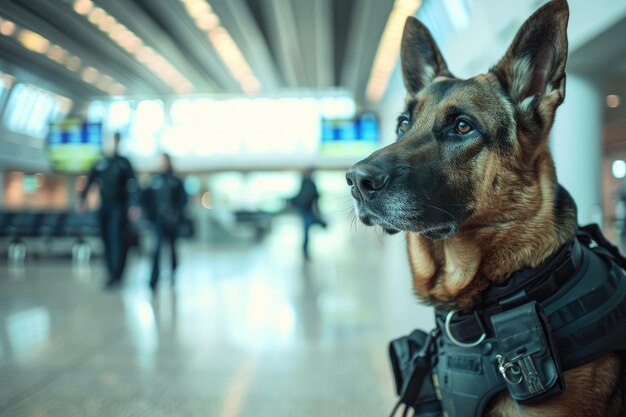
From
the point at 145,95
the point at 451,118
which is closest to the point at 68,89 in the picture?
the point at 145,95

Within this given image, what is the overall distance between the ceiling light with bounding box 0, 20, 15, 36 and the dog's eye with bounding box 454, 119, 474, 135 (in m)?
1.57

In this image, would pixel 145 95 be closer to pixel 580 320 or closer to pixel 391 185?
pixel 391 185

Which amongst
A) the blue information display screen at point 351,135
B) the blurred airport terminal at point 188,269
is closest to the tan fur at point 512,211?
the blurred airport terminal at point 188,269

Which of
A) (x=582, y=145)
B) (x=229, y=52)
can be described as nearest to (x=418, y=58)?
(x=582, y=145)

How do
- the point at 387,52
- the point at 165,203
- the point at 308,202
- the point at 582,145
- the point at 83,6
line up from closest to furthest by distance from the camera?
1. the point at 83,6
2. the point at 582,145
3. the point at 165,203
4. the point at 308,202
5. the point at 387,52

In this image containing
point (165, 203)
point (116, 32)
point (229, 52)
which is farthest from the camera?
point (229, 52)

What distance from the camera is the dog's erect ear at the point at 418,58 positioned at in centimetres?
195

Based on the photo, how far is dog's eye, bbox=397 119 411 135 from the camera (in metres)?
1.93

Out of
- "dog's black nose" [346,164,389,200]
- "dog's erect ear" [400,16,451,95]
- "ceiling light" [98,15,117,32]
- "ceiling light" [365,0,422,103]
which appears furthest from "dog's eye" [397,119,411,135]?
"ceiling light" [365,0,422,103]

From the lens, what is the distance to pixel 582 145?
127 inches

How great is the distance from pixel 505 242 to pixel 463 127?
1.43ft

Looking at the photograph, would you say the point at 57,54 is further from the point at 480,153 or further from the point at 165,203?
the point at 165,203

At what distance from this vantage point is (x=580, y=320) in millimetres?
1393

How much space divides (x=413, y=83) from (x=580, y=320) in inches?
46.7
